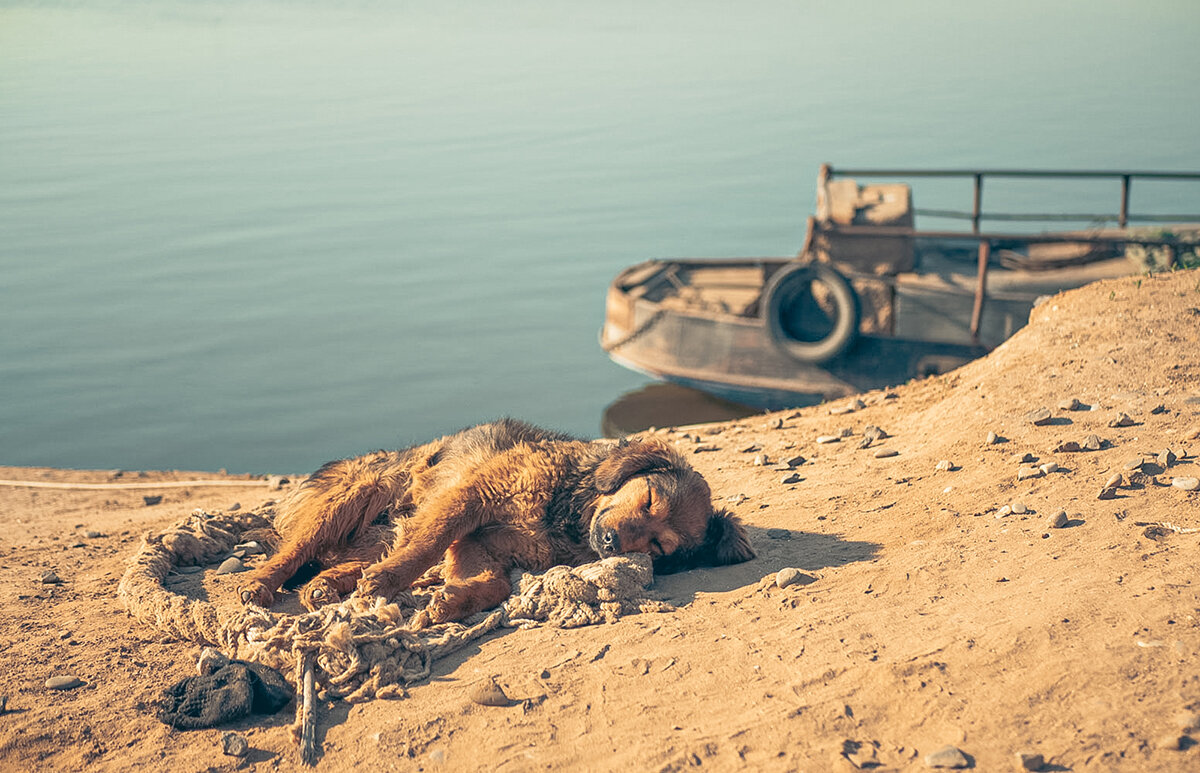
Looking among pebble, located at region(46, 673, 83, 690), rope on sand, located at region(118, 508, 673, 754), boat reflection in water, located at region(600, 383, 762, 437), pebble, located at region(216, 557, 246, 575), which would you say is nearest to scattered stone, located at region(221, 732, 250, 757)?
rope on sand, located at region(118, 508, 673, 754)

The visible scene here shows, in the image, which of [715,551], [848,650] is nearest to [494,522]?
[715,551]

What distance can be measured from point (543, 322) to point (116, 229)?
38.4ft

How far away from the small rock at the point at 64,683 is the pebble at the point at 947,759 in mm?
3586

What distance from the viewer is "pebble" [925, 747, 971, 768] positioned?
3.54 metres

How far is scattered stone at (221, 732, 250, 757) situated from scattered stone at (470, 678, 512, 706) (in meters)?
0.88

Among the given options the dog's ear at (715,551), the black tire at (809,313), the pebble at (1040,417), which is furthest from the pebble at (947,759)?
the black tire at (809,313)

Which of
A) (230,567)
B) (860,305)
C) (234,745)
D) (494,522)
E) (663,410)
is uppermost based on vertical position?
(494,522)

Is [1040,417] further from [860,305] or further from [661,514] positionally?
A: [860,305]

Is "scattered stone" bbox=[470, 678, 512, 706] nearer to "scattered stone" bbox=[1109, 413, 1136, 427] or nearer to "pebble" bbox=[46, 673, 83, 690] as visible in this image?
"pebble" bbox=[46, 673, 83, 690]

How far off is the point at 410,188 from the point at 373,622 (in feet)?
83.2

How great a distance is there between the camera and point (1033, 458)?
6055 mm

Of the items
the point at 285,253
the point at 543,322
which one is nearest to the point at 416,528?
the point at 543,322

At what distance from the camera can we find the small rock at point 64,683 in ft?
15.2

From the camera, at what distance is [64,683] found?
4.64 meters
